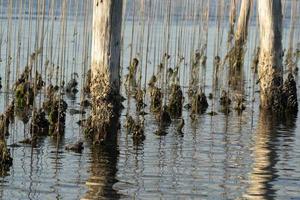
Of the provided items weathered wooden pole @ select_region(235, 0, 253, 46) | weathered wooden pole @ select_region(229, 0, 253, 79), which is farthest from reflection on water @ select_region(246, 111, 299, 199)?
weathered wooden pole @ select_region(235, 0, 253, 46)

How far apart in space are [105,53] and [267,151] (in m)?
2.86

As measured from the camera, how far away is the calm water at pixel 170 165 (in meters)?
12.3

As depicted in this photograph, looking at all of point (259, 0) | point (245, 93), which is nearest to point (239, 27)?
point (245, 93)

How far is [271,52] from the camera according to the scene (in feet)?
61.8

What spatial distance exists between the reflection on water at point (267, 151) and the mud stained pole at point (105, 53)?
240 cm

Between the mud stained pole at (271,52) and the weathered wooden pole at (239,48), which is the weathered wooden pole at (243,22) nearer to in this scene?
the weathered wooden pole at (239,48)

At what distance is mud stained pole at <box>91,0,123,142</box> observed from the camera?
50.9ft

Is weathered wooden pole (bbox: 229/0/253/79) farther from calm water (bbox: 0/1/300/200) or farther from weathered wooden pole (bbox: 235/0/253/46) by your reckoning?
calm water (bbox: 0/1/300/200)

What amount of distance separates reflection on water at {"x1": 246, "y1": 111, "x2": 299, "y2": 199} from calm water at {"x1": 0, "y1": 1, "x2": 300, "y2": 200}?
0.5 inches

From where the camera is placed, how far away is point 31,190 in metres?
12.2

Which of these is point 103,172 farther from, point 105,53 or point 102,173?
point 105,53

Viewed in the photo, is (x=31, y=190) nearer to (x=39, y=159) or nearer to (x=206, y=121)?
(x=39, y=159)

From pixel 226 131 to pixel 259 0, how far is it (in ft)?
10.2

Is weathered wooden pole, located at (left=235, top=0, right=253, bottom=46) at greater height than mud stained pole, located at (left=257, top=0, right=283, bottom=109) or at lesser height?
greater
